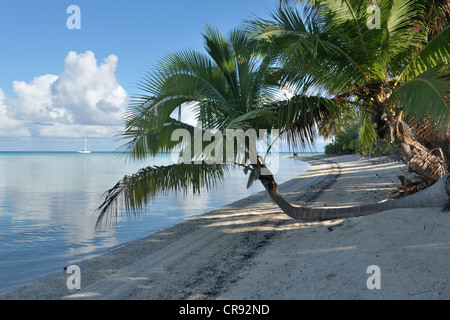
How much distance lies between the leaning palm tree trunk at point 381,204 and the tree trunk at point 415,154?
101 cm

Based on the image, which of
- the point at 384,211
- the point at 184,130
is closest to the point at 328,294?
the point at 384,211

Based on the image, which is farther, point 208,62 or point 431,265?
point 208,62

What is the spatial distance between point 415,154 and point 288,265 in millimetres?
3970

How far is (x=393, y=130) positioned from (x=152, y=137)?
4.78m

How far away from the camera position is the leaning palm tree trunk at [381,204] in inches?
211

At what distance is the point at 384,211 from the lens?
6.13 meters

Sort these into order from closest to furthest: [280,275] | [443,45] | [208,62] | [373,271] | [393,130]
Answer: [373,271] < [280,275] < [443,45] < [393,130] < [208,62]

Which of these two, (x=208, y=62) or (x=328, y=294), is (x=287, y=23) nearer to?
(x=208, y=62)

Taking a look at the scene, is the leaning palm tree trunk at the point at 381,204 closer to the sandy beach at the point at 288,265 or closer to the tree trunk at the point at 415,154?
the sandy beach at the point at 288,265

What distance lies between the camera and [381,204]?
6.35 metres

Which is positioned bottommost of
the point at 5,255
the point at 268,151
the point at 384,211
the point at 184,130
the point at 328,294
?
the point at 5,255

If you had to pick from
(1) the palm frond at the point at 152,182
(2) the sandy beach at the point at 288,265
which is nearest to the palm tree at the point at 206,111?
(1) the palm frond at the point at 152,182

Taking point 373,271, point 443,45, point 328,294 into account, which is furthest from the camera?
point 443,45

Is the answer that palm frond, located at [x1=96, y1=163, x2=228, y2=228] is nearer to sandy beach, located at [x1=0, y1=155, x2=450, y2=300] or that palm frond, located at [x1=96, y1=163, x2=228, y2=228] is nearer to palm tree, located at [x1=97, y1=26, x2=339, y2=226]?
palm tree, located at [x1=97, y1=26, x2=339, y2=226]
